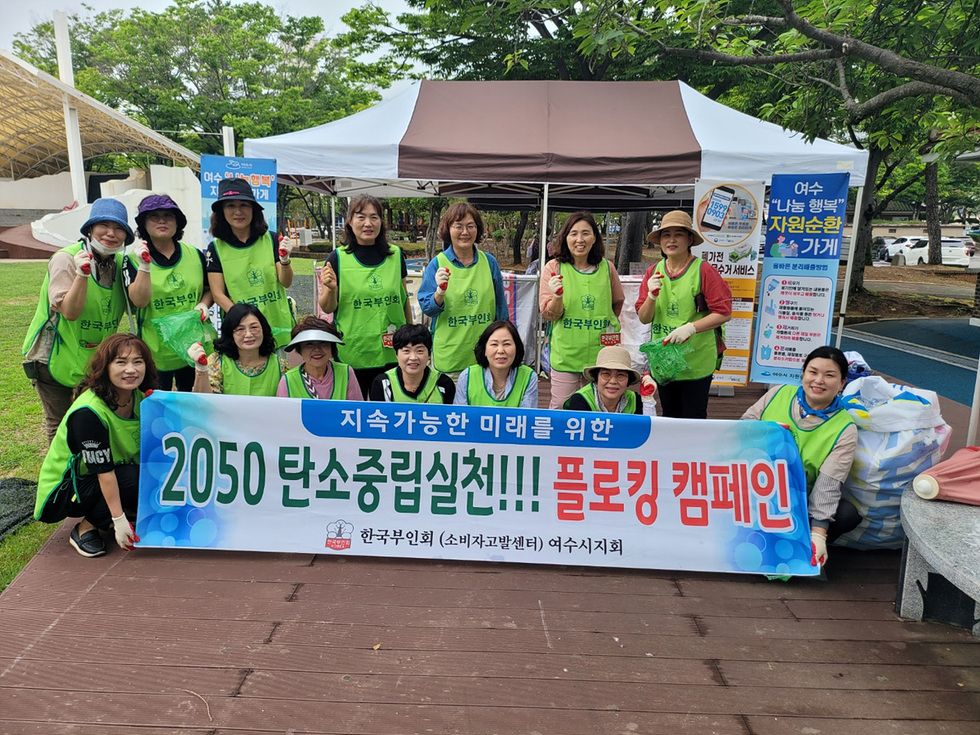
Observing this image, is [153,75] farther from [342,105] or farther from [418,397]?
[418,397]

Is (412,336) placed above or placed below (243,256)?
below

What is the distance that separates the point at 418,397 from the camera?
3457 mm

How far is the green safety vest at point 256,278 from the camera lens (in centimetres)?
383

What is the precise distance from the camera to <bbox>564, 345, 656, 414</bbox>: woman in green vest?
10.8 ft

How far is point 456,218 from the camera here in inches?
151

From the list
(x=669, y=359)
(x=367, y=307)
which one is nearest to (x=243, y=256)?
(x=367, y=307)

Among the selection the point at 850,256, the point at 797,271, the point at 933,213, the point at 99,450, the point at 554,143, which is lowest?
the point at 99,450

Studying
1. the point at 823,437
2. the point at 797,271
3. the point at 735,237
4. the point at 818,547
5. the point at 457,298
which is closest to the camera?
the point at 818,547

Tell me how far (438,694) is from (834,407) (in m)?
2.26

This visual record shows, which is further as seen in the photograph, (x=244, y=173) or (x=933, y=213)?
(x=933, y=213)

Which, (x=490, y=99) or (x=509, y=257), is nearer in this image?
(x=490, y=99)

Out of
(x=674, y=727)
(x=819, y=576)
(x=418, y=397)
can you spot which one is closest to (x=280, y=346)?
(x=418, y=397)

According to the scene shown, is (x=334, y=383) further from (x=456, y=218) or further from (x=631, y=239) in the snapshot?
(x=631, y=239)

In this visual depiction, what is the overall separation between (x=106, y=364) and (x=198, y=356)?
41 centimetres
